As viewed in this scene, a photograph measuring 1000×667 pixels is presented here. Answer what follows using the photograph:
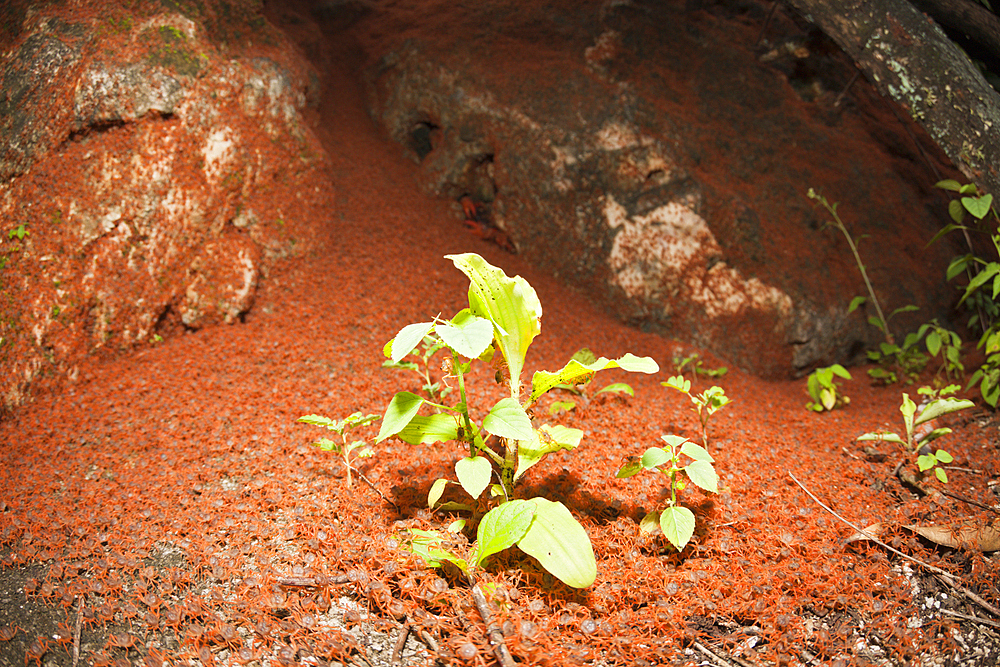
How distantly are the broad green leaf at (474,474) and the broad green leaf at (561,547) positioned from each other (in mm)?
181

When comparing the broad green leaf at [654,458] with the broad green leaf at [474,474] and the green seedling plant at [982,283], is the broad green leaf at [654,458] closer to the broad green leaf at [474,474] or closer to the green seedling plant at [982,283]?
the broad green leaf at [474,474]

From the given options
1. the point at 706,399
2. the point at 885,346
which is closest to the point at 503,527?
the point at 706,399

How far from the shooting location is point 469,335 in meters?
1.75

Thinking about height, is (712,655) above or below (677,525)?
below

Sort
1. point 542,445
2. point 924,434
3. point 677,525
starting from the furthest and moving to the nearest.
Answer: point 924,434 → point 542,445 → point 677,525

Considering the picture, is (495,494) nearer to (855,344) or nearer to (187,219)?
(187,219)

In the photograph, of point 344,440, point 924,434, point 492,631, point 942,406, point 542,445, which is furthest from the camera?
point 924,434

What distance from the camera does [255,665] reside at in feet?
5.19

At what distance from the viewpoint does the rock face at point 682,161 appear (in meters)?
3.55

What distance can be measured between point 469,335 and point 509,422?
12.0 inches

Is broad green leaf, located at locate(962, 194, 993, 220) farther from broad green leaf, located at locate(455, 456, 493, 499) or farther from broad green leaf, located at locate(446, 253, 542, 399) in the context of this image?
broad green leaf, located at locate(455, 456, 493, 499)

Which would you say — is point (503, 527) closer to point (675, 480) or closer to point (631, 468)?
point (631, 468)

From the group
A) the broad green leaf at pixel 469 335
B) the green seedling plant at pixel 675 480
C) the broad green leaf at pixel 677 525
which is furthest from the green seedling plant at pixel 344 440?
the broad green leaf at pixel 677 525

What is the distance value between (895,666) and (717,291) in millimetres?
2236
